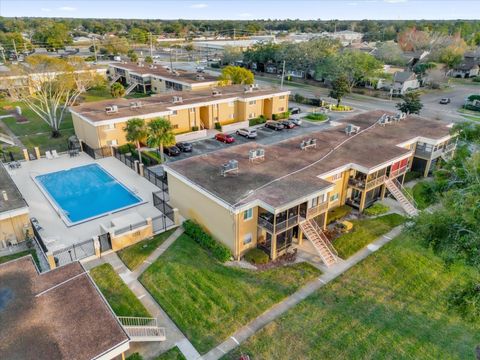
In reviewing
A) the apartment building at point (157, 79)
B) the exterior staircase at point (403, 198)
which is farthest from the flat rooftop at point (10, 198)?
the apartment building at point (157, 79)

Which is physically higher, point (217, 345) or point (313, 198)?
point (313, 198)

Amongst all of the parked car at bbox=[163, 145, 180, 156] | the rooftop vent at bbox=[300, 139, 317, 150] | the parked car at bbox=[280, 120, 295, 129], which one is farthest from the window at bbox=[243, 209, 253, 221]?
the parked car at bbox=[280, 120, 295, 129]

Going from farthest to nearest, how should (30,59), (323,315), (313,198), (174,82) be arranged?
(174,82)
(30,59)
(313,198)
(323,315)

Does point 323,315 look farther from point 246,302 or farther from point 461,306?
point 461,306

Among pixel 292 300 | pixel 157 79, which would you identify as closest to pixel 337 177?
pixel 292 300

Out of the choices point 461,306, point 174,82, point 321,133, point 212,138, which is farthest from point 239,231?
point 174,82

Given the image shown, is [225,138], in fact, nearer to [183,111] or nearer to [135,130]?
[183,111]
